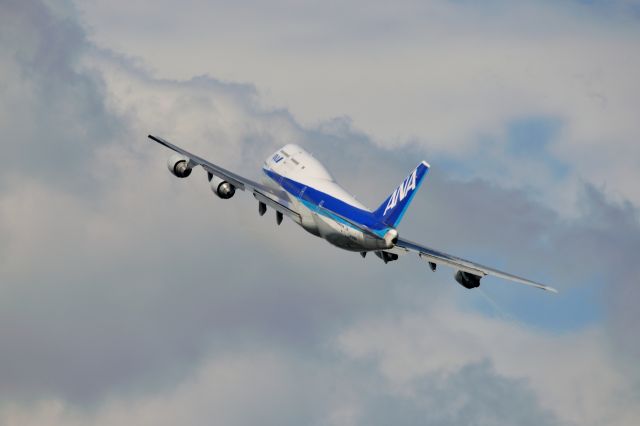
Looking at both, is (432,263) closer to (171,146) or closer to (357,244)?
(357,244)

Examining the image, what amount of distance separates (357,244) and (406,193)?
5.63 m

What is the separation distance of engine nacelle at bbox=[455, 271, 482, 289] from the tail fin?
429 inches

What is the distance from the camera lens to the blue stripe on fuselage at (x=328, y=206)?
379 ft

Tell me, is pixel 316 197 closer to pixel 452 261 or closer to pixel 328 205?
pixel 328 205

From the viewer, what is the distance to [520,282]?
118 metres

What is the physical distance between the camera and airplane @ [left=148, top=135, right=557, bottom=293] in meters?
115

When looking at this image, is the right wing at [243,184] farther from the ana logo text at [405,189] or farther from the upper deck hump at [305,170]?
the ana logo text at [405,189]

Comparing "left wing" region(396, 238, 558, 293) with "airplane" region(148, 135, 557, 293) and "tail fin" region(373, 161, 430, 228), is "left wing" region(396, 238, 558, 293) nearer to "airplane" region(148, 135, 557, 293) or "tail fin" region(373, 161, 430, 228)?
"airplane" region(148, 135, 557, 293)

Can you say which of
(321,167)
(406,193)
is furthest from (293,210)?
(406,193)

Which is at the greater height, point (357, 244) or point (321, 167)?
point (321, 167)

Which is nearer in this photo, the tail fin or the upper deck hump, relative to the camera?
the tail fin

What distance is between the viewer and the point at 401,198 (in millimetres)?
114812

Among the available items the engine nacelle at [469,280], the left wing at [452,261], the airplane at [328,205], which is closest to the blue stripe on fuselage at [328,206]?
the airplane at [328,205]

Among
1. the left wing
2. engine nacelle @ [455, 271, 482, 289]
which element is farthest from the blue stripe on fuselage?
engine nacelle @ [455, 271, 482, 289]
